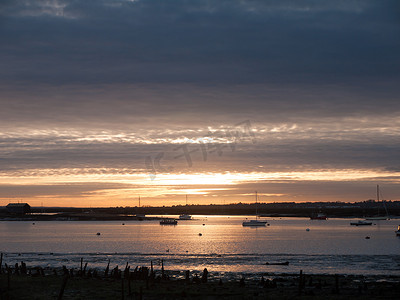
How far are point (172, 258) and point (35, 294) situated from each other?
156 ft

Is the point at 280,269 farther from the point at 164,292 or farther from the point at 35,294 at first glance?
the point at 35,294

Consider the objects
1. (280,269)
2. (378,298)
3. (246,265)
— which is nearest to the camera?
(378,298)

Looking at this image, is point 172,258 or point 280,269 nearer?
point 280,269

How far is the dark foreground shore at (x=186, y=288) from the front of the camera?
4975 centimetres

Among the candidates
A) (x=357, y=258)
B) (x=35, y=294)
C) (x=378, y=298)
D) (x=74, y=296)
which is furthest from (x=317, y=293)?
(x=357, y=258)

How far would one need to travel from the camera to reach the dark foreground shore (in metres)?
49.8

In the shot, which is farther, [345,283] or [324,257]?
[324,257]

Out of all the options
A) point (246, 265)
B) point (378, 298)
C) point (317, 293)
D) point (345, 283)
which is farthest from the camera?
point (246, 265)

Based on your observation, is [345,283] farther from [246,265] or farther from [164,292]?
[246,265]

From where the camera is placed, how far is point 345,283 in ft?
191

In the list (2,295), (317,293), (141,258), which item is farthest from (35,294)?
(141,258)

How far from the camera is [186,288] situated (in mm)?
54062

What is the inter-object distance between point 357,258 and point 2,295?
63.2 m

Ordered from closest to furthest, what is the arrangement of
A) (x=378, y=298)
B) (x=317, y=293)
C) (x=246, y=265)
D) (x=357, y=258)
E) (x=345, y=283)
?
(x=378, y=298) → (x=317, y=293) → (x=345, y=283) → (x=246, y=265) → (x=357, y=258)
